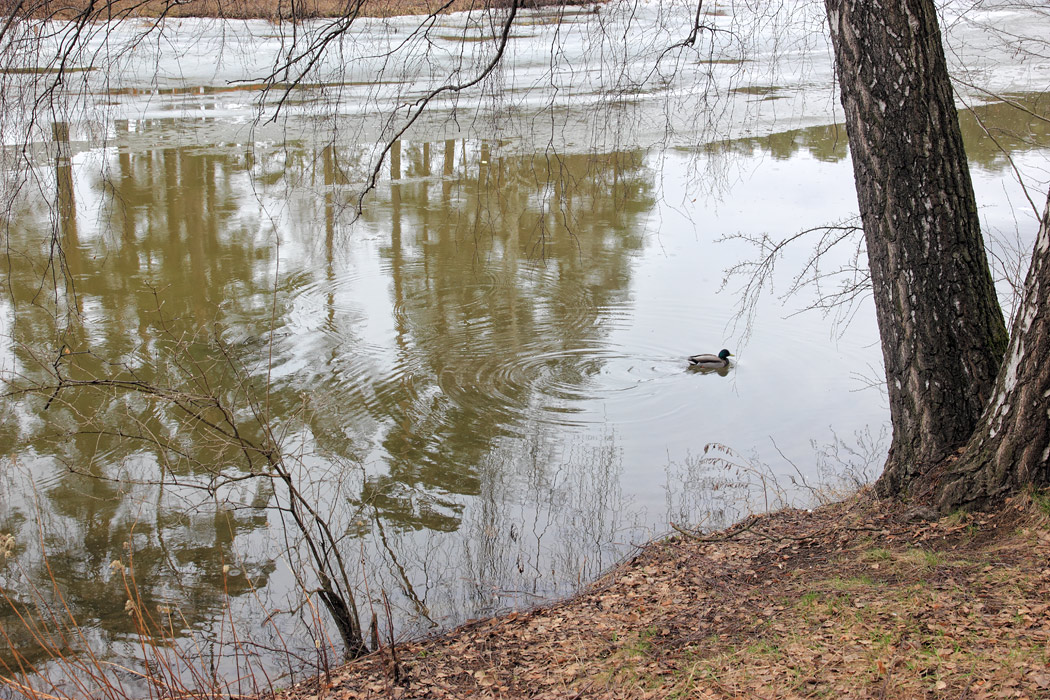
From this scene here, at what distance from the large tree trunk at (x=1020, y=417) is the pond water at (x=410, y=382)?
1.75m

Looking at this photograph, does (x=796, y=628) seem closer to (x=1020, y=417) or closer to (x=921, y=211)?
(x=1020, y=417)

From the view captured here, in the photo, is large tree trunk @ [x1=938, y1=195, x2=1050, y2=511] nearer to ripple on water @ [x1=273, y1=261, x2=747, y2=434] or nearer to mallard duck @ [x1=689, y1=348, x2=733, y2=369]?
ripple on water @ [x1=273, y1=261, x2=747, y2=434]

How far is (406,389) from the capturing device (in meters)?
7.47

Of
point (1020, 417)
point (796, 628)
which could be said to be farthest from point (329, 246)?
point (1020, 417)

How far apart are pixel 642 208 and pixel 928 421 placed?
350 inches

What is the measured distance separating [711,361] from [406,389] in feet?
9.17

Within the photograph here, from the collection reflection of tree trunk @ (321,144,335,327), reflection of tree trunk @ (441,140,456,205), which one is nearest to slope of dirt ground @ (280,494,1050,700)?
reflection of tree trunk @ (321,144,335,327)

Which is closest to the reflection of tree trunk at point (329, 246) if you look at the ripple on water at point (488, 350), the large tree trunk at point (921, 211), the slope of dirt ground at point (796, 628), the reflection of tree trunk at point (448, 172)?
the ripple on water at point (488, 350)

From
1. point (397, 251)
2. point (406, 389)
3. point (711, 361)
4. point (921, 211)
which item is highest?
point (921, 211)

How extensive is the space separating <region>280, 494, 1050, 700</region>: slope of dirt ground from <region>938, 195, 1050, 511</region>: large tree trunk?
11cm

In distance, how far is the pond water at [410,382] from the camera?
5023mm

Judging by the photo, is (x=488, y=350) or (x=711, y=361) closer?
(x=711, y=361)

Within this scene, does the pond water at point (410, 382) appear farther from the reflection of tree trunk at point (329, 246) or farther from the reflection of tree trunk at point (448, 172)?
the reflection of tree trunk at point (448, 172)

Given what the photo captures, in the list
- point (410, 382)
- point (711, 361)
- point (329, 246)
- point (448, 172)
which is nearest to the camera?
point (410, 382)
